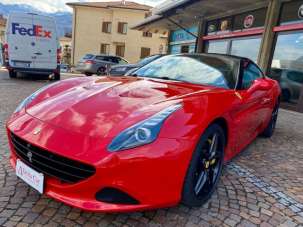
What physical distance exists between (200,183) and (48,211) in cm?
121

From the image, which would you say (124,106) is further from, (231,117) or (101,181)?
(231,117)

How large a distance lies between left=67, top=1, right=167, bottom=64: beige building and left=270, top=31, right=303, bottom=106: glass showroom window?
2637 centimetres

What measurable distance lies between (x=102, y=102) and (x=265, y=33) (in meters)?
8.73

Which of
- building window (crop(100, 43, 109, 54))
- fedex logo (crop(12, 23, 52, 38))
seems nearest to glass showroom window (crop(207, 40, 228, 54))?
fedex logo (crop(12, 23, 52, 38))

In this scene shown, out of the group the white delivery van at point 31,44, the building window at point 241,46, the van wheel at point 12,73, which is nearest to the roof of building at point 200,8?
the building window at point 241,46

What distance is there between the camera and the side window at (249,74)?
3333 mm

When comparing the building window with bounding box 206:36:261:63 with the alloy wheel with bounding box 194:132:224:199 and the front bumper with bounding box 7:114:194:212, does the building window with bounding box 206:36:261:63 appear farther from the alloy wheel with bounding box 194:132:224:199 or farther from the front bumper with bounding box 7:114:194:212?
the front bumper with bounding box 7:114:194:212

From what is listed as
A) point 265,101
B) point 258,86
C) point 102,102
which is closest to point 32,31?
point 265,101

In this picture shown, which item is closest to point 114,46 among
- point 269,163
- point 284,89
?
point 284,89

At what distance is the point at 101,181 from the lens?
1.79 m

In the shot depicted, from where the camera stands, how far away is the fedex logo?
10.0m

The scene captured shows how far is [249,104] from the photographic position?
320 cm

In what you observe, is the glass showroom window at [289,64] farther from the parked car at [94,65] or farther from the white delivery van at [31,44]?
the parked car at [94,65]

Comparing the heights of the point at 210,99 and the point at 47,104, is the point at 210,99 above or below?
above
